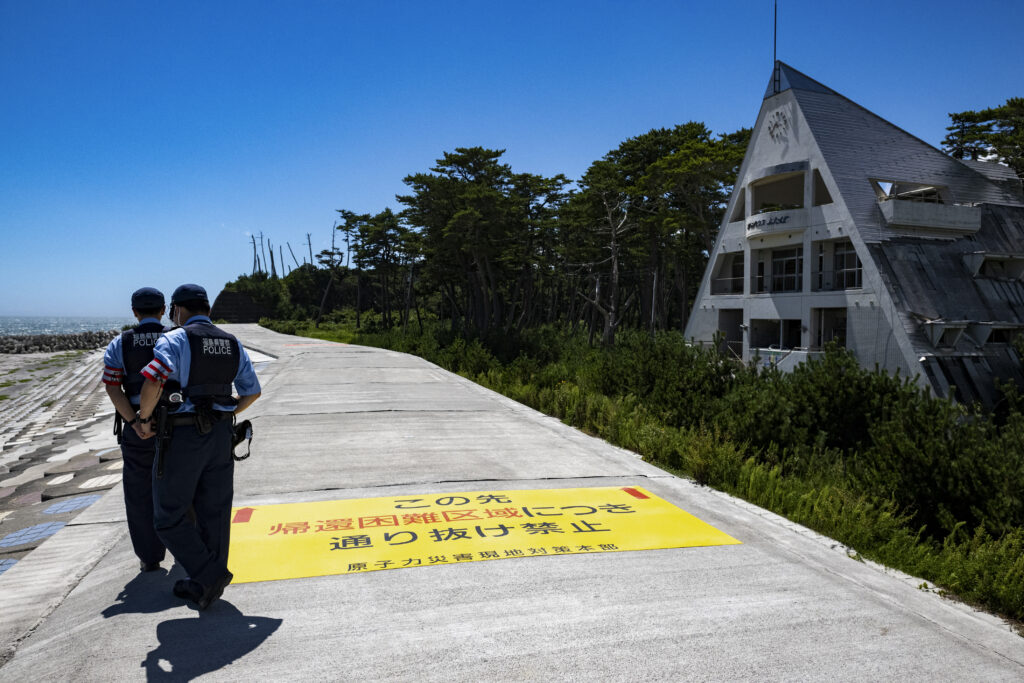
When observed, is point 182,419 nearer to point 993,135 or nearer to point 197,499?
point 197,499

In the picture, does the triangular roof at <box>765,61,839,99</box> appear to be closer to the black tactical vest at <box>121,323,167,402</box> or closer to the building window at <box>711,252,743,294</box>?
the building window at <box>711,252,743,294</box>

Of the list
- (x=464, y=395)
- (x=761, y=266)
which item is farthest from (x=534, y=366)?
(x=761, y=266)

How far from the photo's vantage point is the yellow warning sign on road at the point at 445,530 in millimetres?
4735

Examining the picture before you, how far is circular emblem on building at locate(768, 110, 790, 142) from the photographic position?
2600cm

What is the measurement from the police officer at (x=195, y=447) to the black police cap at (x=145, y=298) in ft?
1.42

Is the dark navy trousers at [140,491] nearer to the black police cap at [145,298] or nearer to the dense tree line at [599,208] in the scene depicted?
the black police cap at [145,298]

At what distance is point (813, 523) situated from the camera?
587 cm

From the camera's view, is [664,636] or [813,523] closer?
[664,636]

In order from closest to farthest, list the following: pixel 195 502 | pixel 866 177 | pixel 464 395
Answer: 1. pixel 195 502
2. pixel 464 395
3. pixel 866 177

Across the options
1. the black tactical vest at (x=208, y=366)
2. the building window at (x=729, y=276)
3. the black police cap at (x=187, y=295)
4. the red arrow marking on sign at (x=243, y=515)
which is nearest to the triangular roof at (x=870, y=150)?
the building window at (x=729, y=276)

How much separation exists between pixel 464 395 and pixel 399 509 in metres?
8.37

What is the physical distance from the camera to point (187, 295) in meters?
4.20

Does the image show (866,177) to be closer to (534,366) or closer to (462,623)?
(534,366)

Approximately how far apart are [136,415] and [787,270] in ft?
92.4
